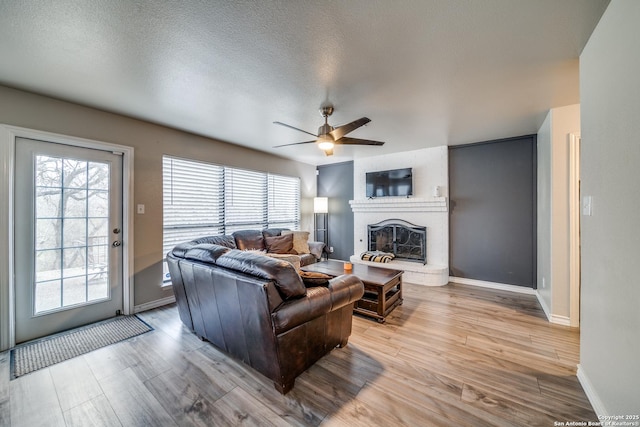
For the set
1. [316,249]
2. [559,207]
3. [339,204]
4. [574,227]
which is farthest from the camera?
[339,204]

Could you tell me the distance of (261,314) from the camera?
5.67 feet

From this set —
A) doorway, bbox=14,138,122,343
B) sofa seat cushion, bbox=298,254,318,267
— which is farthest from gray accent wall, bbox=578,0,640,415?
doorway, bbox=14,138,122,343

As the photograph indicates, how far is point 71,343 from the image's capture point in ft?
8.17

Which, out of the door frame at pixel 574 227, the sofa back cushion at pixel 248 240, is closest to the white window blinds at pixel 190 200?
the sofa back cushion at pixel 248 240

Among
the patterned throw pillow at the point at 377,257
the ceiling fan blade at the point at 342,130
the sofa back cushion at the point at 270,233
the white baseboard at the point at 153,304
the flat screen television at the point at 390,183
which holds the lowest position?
the white baseboard at the point at 153,304

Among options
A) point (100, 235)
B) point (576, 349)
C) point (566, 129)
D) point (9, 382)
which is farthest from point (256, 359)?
point (566, 129)

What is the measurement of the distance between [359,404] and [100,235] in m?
3.39

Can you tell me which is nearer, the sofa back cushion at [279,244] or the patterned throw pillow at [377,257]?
the sofa back cushion at [279,244]

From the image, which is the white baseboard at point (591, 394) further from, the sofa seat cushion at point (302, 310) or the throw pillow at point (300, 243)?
the throw pillow at point (300, 243)

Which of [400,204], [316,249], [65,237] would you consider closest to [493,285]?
[400,204]

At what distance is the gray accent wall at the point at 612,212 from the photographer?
123cm

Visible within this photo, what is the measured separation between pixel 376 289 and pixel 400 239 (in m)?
2.31

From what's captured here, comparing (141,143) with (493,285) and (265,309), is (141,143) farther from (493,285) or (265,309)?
(493,285)

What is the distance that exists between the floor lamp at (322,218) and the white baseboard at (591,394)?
4.69 metres
